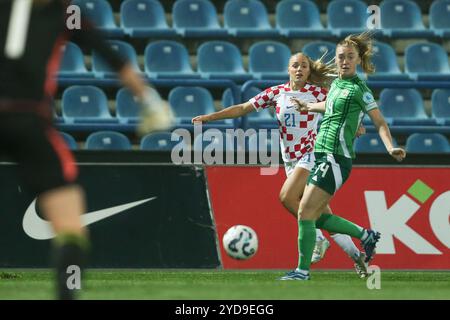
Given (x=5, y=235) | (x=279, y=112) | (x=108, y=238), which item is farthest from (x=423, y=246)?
(x=5, y=235)

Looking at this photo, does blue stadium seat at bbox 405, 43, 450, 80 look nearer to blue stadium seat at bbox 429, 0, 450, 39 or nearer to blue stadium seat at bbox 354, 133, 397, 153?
blue stadium seat at bbox 429, 0, 450, 39

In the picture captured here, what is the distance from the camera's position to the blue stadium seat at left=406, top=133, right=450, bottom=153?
46.0 feet

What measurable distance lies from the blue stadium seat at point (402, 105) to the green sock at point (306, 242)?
18.8ft

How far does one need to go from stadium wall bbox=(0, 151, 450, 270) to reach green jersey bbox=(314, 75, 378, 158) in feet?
5.22

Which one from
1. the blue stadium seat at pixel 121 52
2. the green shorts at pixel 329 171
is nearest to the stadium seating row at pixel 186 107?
the blue stadium seat at pixel 121 52

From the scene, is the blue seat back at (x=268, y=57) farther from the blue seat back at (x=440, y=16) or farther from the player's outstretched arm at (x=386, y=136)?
the player's outstretched arm at (x=386, y=136)

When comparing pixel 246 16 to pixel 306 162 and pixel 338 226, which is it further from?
pixel 338 226

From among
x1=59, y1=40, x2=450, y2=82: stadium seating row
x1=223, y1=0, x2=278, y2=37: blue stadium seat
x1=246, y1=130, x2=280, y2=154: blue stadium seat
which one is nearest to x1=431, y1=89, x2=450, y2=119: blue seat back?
x1=59, y1=40, x2=450, y2=82: stadium seating row

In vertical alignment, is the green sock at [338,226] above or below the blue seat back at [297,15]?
below

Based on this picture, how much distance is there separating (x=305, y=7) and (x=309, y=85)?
230 inches

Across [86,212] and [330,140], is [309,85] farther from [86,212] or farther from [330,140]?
[86,212]

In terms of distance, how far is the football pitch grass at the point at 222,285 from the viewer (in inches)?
294

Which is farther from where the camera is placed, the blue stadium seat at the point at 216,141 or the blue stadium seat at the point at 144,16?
the blue stadium seat at the point at 144,16

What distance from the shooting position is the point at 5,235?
10.7 metres
